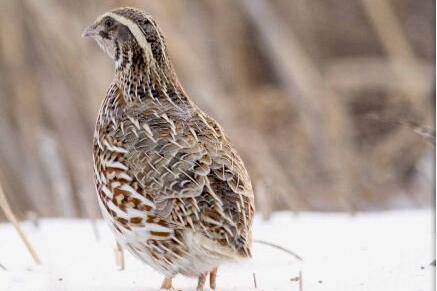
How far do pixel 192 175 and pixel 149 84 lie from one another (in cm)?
64

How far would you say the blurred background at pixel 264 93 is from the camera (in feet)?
23.1

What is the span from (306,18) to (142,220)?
6137 millimetres

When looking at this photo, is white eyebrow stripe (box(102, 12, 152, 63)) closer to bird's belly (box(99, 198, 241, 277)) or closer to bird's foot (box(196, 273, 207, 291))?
bird's belly (box(99, 198, 241, 277))

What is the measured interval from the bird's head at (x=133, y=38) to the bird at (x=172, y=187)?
17 cm

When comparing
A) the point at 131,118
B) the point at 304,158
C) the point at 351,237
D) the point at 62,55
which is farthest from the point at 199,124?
the point at 304,158

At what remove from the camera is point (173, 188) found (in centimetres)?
341

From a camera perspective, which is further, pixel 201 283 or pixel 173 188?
pixel 201 283

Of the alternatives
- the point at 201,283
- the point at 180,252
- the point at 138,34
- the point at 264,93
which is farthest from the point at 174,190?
the point at 264,93

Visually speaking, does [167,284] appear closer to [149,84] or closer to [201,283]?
[201,283]

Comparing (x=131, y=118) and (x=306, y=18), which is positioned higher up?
(x=306, y=18)

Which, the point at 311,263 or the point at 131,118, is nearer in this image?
the point at 131,118

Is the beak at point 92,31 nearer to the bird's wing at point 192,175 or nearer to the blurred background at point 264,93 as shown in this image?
the bird's wing at point 192,175

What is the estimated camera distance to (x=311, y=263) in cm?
401

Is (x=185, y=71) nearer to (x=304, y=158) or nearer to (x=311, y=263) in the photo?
(x=304, y=158)
